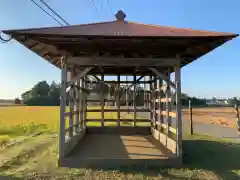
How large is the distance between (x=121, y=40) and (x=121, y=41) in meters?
0.08

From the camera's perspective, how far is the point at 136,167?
5230 mm

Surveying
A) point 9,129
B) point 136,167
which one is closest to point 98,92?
point 9,129

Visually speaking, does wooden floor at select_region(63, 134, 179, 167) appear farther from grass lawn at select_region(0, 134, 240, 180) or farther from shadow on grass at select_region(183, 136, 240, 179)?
shadow on grass at select_region(183, 136, 240, 179)

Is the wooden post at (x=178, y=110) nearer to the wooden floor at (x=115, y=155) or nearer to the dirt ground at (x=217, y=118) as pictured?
the wooden floor at (x=115, y=155)

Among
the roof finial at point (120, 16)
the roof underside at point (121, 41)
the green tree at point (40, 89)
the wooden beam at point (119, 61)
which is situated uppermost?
the green tree at point (40, 89)

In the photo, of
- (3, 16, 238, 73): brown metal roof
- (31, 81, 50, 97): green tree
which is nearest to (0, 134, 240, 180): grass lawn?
(3, 16, 238, 73): brown metal roof

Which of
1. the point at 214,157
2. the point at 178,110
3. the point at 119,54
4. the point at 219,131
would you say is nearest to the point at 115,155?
the point at 178,110

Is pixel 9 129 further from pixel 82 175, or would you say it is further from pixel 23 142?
pixel 82 175

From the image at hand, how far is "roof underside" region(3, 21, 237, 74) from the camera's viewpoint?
505 centimetres

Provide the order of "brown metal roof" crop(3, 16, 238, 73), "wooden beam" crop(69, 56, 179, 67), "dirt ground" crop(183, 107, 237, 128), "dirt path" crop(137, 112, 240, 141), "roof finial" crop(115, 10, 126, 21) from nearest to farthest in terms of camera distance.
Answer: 1. "brown metal roof" crop(3, 16, 238, 73)
2. "wooden beam" crop(69, 56, 179, 67)
3. "roof finial" crop(115, 10, 126, 21)
4. "dirt path" crop(137, 112, 240, 141)
5. "dirt ground" crop(183, 107, 237, 128)

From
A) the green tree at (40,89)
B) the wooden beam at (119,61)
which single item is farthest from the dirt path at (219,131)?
the green tree at (40,89)

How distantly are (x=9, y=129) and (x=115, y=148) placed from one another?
682cm

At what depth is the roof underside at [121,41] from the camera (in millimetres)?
5055

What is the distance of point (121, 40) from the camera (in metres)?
5.27
